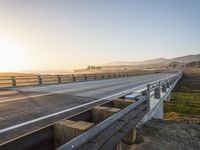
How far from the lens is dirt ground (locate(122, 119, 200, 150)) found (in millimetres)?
6809

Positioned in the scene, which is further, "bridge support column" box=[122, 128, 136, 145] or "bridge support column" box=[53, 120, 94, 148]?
"bridge support column" box=[122, 128, 136, 145]

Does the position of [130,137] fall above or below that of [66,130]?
below

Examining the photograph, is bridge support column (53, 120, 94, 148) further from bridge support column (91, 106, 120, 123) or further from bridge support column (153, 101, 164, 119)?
bridge support column (153, 101, 164, 119)

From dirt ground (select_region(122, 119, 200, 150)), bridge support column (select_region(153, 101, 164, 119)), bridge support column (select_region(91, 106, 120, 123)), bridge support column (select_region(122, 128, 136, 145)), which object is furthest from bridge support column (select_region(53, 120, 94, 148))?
bridge support column (select_region(153, 101, 164, 119))

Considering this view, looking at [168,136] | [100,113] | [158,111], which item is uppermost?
[100,113]

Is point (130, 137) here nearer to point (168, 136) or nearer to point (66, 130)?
point (168, 136)

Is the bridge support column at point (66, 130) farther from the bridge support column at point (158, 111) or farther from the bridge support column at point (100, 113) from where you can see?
the bridge support column at point (158, 111)

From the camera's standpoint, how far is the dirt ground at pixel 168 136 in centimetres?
681

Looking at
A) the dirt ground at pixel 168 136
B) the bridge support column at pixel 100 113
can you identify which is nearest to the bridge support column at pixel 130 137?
the dirt ground at pixel 168 136

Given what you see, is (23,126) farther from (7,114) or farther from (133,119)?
(133,119)

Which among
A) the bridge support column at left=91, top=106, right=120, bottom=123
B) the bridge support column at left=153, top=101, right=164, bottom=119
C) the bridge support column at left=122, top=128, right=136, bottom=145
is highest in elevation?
the bridge support column at left=91, top=106, right=120, bottom=123

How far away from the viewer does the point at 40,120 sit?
18.7 ft

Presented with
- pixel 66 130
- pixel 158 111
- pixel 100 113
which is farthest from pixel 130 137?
pixel 158 111

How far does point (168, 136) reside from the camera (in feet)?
25.8
